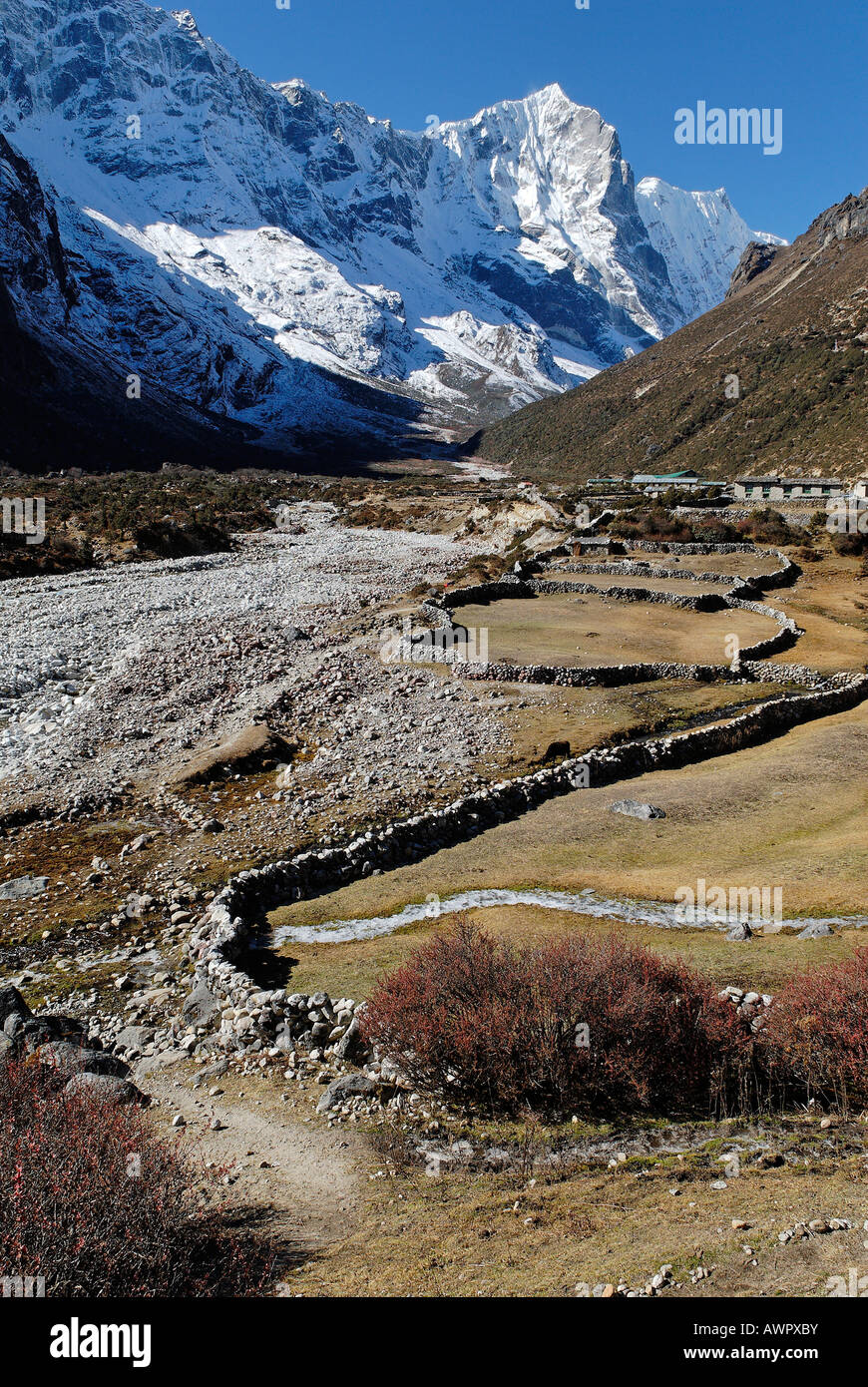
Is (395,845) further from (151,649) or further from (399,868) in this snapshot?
(151,649)

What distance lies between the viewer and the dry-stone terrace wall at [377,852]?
11789 mm

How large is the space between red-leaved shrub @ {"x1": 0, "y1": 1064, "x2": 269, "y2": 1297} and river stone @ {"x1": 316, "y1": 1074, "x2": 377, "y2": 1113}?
225 centimetres

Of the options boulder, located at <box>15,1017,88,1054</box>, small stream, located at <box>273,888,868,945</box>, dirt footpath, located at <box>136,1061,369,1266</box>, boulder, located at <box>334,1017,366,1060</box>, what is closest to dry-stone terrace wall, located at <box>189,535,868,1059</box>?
boulder, located at <box>334,1017,366,1060</box>

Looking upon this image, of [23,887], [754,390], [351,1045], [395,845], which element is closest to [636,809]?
[395,845]

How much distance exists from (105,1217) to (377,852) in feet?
39.1

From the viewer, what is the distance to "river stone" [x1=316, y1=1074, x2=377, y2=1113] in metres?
10.1

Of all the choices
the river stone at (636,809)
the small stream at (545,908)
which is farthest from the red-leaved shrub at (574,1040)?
the river stone at (636,809)

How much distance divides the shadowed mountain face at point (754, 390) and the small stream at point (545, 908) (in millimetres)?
87830

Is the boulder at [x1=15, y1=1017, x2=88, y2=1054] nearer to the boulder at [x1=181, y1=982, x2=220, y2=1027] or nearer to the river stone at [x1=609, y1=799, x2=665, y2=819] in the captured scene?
the boulder at [x1=181, y1=982, x2=220, y2=1027]

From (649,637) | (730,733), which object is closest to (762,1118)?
(730,733)

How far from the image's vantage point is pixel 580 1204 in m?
7.96

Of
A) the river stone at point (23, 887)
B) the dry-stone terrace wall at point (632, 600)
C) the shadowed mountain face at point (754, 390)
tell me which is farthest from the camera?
the shadowed mountain face at point (754, 390)

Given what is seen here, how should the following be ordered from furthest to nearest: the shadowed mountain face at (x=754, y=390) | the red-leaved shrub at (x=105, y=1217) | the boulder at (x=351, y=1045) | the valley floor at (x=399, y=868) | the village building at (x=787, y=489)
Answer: the shadowed mountain face at (x=754, y=390)
the village building at (x=787, y=489)
the boulder at (x=351, y=1045)
the valley floor at (x=399, y=868)
the red-leaved shrub at (x=105, y=1217)

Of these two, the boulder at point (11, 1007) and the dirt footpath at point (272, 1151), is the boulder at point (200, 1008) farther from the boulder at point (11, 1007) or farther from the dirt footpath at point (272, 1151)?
the boulder at point (11, 1007)
